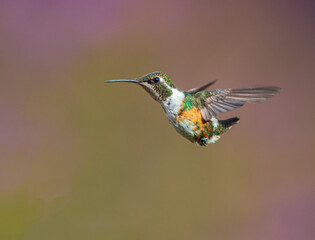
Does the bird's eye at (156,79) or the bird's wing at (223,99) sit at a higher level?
the bird's eye at (156,79)

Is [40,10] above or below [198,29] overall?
above

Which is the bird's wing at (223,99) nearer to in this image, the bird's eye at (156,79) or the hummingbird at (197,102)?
the hummingbird at (197,102)

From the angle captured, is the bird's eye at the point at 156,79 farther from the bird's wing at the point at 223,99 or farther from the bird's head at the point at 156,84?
→ the bird's wing at the point at 223,99

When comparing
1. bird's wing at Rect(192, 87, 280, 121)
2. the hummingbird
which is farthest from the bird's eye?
bird's wing at Rect(192, 87, 280, 121)

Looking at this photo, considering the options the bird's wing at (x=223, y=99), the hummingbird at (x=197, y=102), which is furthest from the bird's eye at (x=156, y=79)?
the bird's wing at (x=223, y=99)

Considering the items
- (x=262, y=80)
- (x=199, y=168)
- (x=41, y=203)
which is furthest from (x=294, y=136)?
(x=41, y=203)

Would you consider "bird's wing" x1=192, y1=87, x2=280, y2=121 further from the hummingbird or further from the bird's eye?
the bird's eye

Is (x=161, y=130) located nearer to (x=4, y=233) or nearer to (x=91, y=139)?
(x=91, y=139)
